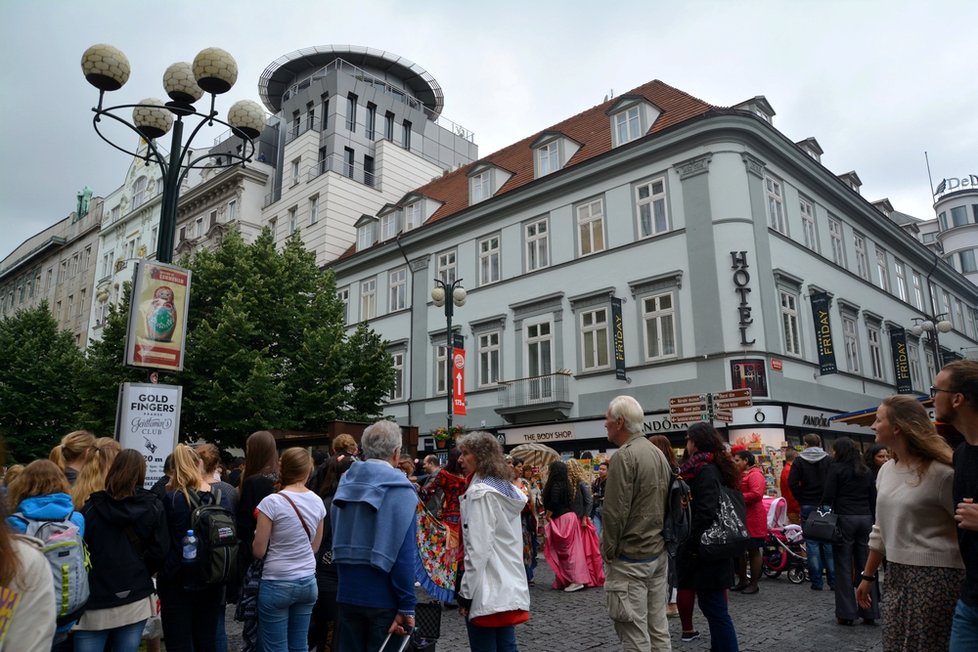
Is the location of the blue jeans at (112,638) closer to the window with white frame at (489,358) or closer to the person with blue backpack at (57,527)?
the person with blue backpack at (57,527)

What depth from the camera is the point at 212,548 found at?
5109 mm

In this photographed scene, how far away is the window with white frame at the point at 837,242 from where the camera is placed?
26703 millimetres

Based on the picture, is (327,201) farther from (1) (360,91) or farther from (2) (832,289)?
(2) (832,289)

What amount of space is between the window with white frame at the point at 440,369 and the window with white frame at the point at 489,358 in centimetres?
187

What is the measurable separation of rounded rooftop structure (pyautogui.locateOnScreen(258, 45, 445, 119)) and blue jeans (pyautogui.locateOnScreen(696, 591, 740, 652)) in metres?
42.7

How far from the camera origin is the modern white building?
21.7 m


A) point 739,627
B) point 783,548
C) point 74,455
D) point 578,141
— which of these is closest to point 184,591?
point 74,455

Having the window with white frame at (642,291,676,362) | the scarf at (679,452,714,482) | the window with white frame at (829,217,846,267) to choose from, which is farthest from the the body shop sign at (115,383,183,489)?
the window with white frame at (829,217,846,267)

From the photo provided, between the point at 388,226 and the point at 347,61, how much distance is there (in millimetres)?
14832

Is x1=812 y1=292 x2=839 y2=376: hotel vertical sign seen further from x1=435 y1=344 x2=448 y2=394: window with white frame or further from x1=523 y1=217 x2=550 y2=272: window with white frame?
x1=435 y1=344 x2=448 y2=394: window with white frame

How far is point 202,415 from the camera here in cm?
2255

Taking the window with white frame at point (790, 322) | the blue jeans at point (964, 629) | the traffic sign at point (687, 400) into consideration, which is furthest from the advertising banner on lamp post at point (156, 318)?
the window with white frame at point (790, 322)

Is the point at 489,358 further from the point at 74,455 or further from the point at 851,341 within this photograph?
the point at 74,455

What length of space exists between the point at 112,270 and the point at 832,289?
46.6m
